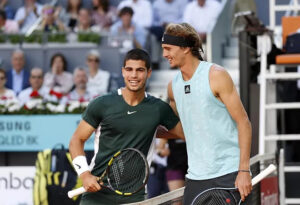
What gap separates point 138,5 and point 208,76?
420 inches

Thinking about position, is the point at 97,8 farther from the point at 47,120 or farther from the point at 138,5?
the point at 47,120

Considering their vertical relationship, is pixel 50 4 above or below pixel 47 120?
above

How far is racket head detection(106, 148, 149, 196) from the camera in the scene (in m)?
5.97

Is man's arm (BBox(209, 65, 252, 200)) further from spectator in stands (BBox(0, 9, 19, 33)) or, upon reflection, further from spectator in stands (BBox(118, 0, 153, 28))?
spectator in stands (BBox(0, 9, 19, 33))

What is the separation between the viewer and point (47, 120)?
1255cm

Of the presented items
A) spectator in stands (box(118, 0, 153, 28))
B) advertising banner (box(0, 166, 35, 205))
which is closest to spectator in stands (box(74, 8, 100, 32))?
spectator in stands (box(118, 0, 153, 28))

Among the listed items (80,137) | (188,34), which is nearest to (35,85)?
(80,137)

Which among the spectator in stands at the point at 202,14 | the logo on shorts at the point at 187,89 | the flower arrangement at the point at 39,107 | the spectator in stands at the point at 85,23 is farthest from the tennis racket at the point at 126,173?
the spectator in stands at the point at 85,23

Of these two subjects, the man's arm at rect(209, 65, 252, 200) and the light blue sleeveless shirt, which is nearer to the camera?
the man's arm at rect(209, 65, 252, 200)

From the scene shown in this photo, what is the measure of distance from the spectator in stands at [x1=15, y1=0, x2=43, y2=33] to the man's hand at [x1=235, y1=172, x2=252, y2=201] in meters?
12.0

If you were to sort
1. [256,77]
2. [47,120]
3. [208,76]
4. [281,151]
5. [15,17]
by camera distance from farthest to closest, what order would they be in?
[15,17] → [47,120] → [256,77] → [281,151] → [208,76]

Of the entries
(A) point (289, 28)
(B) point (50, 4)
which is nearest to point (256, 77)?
(A) point (289, 28)

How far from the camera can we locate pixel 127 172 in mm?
6090

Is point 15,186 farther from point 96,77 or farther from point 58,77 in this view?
point 58,77
